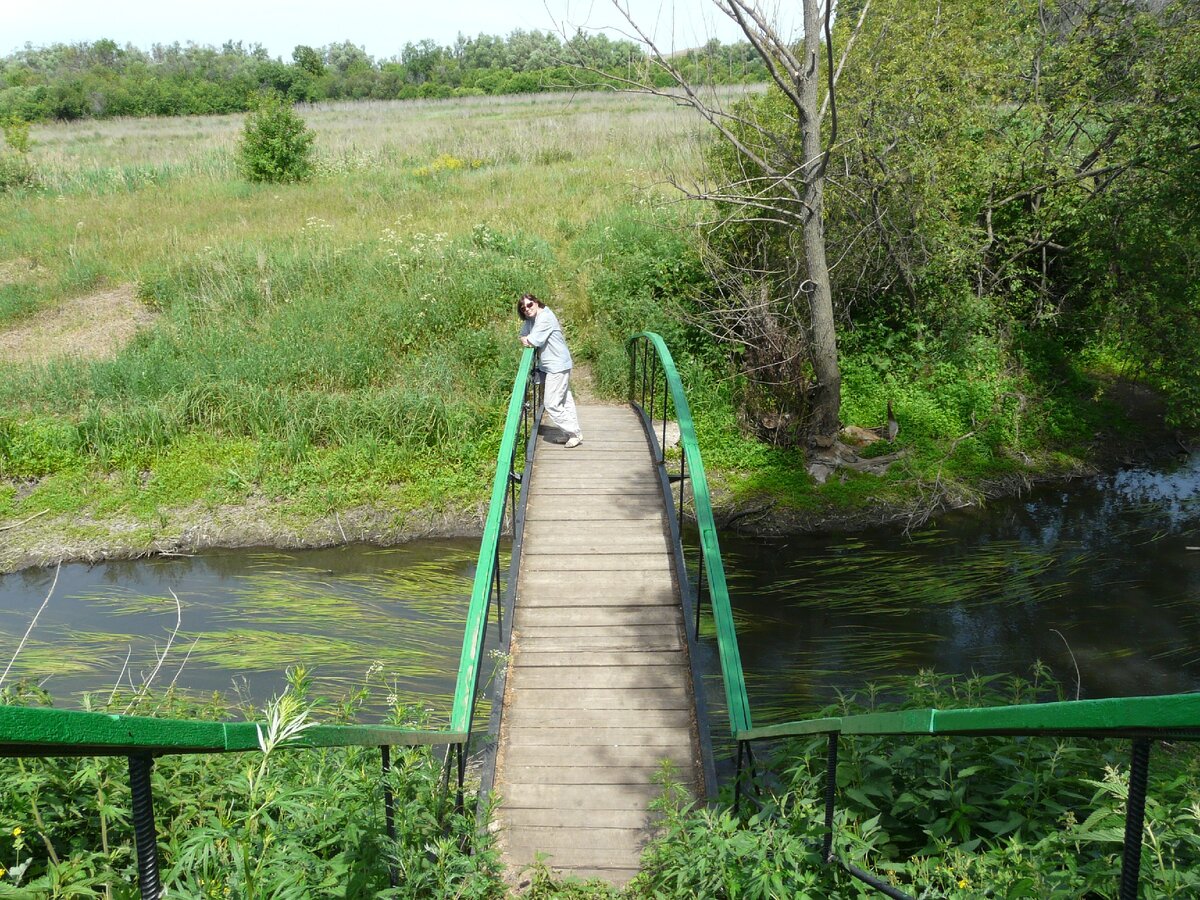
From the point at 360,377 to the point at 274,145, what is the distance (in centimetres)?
1160

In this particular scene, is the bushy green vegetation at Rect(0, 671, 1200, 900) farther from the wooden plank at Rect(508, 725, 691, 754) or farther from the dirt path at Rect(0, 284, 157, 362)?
the dirt path at Rect(0, 284, 157, 362)

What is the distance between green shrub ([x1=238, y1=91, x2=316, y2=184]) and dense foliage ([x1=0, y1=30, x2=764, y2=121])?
1.37 metres

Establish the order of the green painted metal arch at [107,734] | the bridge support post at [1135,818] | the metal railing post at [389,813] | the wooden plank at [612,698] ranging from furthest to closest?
the wooden plank at [612,698] < the metal railing post at [389,813] < the bridge support post at [1135,818] < the green painted metal arch at [107,734]

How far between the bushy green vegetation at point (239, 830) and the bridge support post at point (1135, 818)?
1612 mm

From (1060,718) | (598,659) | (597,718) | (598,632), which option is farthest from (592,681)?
(1060,718)

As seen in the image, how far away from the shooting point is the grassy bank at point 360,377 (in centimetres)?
1258

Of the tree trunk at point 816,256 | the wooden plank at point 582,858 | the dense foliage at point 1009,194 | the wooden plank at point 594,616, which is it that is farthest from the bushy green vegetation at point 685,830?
the dense foliage at point 1009,194

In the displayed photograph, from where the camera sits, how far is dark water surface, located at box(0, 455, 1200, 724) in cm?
866

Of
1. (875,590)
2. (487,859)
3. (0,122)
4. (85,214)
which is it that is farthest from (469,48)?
(487,859)

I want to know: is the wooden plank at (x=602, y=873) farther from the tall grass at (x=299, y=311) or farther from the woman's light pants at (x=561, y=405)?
the tall grass at (x=299, y=311)

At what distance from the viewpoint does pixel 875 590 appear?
1042 cm

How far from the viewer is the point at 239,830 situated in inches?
108

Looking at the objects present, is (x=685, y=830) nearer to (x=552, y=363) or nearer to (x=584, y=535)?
(x=584, y=535)

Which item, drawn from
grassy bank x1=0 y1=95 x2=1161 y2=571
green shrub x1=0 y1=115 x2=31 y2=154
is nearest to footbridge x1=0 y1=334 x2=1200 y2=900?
grassy bank x1=0 y1=95 x2=1161 y2=571
